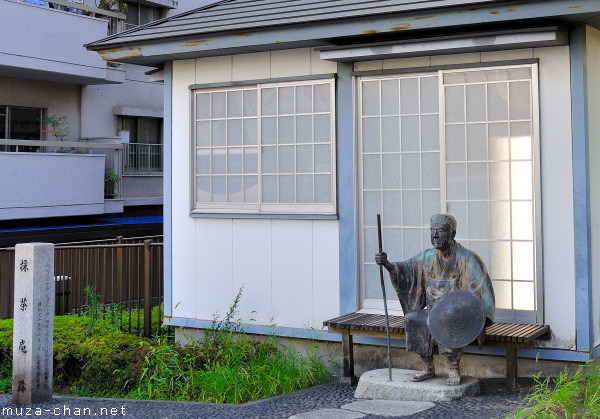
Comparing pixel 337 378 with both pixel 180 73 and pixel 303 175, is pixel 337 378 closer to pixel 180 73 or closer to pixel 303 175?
pixel 303 175

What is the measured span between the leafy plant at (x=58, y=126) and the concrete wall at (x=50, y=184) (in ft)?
3.43

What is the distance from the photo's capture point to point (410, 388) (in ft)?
25.2

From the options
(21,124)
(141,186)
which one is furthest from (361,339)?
(141,186)

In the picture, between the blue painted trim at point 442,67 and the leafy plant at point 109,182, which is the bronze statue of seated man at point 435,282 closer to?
the blue painted trim at point 442,67

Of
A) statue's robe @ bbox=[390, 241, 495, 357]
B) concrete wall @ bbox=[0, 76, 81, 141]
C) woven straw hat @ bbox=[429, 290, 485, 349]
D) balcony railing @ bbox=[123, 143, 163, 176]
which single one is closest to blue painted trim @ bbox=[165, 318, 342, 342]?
statue's robe @ bbox=[390, 241, 495, 357]

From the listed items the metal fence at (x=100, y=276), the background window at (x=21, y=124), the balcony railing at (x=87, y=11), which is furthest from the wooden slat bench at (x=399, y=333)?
the balcony railing at (x=87, y=11)

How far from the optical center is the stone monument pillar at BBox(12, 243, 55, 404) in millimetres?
8336

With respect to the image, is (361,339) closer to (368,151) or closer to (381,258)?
(381,258)

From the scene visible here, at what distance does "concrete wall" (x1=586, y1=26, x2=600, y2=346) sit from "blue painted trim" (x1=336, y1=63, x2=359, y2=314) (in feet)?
7.88

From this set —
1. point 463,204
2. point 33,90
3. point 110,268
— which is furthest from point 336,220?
point 33,90

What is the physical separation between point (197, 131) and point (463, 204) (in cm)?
346

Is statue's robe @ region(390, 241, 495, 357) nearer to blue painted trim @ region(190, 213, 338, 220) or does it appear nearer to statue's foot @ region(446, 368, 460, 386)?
statue's foot @ region(446, 368, 460, 386)

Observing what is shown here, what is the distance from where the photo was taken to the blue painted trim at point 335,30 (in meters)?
7.62

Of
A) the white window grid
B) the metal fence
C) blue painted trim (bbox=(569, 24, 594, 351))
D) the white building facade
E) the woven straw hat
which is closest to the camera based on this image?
the woven straw hat
